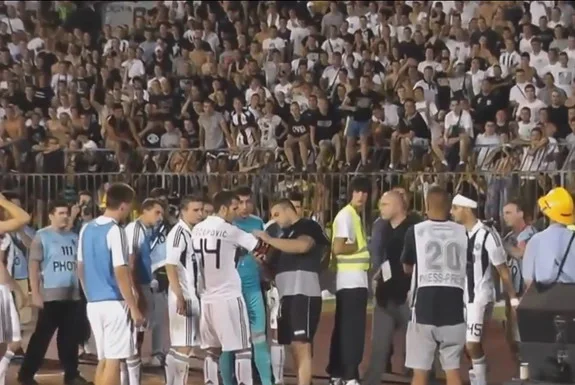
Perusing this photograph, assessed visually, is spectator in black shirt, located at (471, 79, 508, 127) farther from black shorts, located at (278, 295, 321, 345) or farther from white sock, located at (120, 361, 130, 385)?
white sock, located at (120, 361, 130, 385)

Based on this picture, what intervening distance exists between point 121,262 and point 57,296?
8.63 feet

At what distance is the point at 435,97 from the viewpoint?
2278cm

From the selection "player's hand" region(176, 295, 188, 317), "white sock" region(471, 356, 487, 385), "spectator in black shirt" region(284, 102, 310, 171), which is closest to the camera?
"player's hand" region(176, 295, 188, 317)

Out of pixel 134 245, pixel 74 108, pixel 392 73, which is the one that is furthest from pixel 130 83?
pixel 134 245

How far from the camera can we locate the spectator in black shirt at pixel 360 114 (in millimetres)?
21438

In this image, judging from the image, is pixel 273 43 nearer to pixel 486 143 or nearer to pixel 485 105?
pixel 485 105

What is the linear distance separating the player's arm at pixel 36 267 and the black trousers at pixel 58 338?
1.42 ft

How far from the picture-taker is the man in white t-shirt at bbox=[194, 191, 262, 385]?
38.7 ft

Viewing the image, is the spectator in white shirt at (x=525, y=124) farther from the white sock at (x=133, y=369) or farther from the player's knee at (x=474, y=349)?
the white sock at (x=133, y=369)

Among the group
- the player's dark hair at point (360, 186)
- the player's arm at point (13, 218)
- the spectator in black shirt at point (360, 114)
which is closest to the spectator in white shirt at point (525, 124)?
the spectator in black shirt at point (360, 114)

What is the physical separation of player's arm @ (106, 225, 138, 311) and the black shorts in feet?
6.04

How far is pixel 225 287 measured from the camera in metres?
11.8

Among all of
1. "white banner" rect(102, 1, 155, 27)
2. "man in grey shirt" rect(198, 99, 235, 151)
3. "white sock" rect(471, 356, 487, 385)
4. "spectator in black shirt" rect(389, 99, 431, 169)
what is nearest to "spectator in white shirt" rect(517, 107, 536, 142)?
"spectator in black shirt" rect(389, 99, 431, 169)

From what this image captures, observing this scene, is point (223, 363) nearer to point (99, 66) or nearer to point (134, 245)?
point (134, 245)
